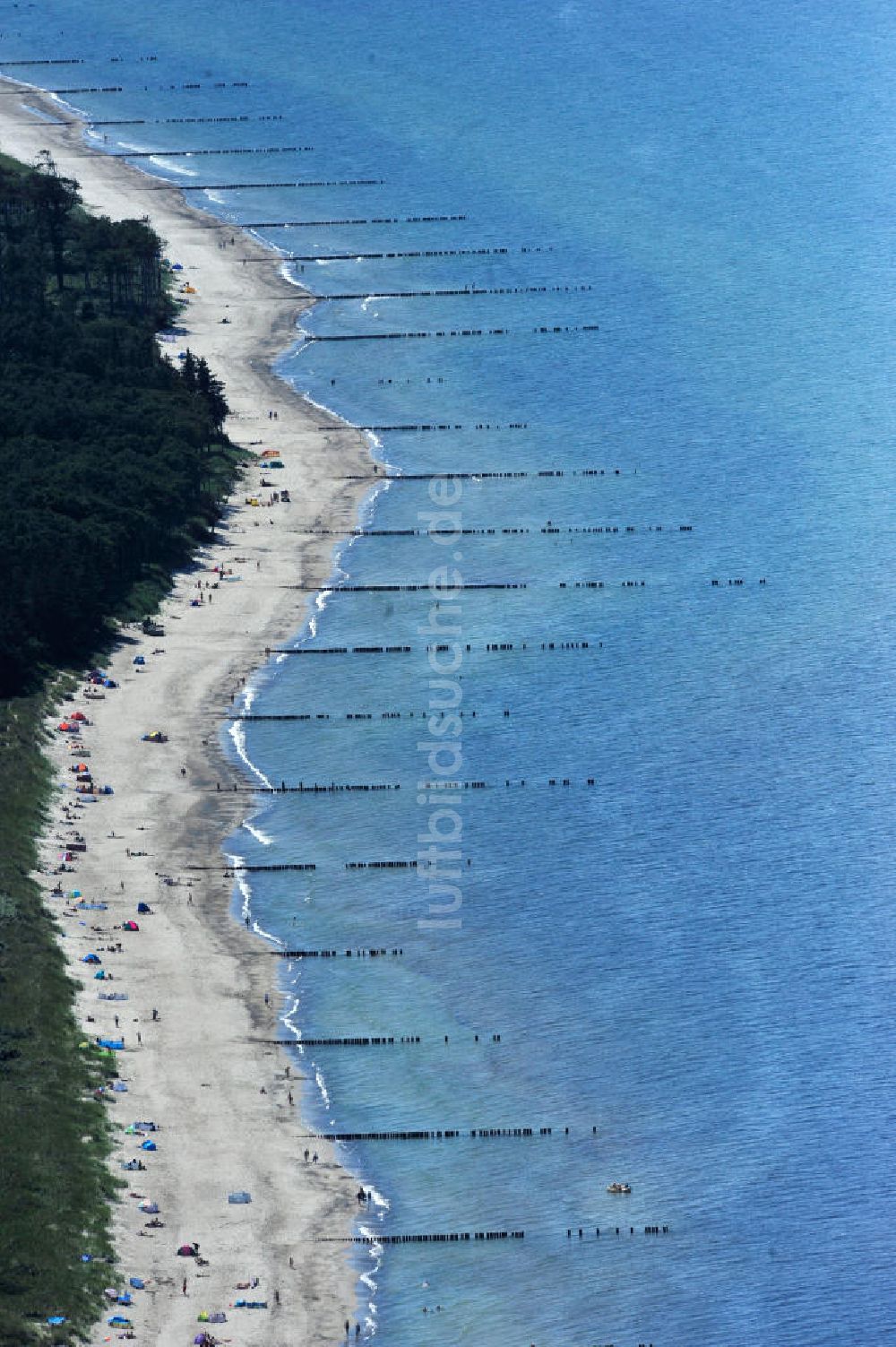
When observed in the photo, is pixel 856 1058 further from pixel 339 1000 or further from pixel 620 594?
pixel 620 594

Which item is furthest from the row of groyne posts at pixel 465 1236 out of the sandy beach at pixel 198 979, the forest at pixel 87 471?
the forest at pixel 87 471

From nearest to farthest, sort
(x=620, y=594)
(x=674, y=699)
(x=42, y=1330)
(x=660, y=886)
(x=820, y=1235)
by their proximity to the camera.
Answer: (x=42, y=1330) < (x=820, y=1235) < (x=660, y=886) < (x=674, y=699) < (x=620, y=594)

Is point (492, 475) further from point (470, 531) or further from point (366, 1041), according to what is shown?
point (366, 1041)

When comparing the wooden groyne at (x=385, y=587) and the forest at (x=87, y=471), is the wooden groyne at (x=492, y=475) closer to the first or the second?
the forest at (x=87, y=471)

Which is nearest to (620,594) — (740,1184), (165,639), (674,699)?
(674,699)

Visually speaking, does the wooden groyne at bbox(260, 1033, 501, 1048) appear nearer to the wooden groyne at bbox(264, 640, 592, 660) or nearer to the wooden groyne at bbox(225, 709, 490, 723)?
the wooden groyne at bbox(225, 709, 490, 723)
